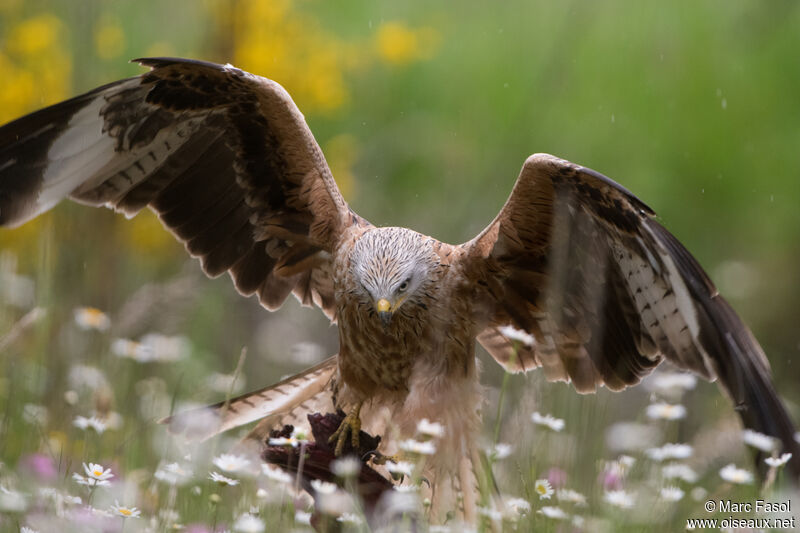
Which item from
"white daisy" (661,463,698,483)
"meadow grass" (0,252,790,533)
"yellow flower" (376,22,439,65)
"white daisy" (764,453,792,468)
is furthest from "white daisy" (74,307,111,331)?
"yellow flower" (376,22,439,65)

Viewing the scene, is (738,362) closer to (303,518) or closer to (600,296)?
(600,296)

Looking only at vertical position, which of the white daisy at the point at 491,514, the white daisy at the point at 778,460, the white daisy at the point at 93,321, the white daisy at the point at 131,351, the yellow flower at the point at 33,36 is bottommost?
the white daisy at the point at 491,514

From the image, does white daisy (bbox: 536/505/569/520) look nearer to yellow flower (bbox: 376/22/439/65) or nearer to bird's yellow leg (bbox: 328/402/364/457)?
bird's yellow leg (bbox: 328/402/364/457)

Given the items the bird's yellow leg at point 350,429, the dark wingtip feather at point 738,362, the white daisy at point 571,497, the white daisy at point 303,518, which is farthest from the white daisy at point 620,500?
the bird's yellow leg at point 350,429

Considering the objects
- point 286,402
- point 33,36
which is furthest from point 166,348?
point 33,36

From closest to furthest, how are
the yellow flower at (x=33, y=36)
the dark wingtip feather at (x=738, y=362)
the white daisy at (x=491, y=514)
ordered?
the white daisy at (x=491, y=514) < the dark wingtip feather at (x=738, y=362) < the yellow flower at (x=33, y=36)

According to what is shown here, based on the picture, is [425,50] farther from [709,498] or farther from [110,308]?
[709,498]

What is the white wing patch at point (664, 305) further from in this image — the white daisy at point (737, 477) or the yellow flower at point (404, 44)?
the yellow flower at point (404, 44)
